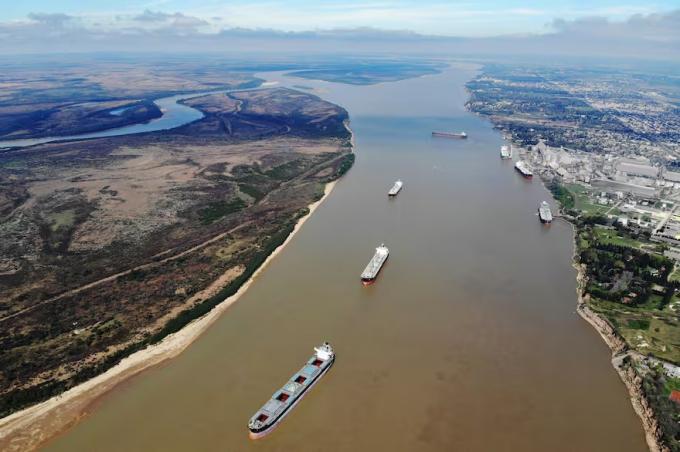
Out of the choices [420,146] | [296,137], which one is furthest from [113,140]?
[420,146]

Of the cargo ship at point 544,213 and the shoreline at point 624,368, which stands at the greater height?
the cargo ship at point 544,213

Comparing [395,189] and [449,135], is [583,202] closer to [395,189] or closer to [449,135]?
[395,189]

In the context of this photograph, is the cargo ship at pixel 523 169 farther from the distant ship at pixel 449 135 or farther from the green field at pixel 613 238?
the green field at pixel 613 238

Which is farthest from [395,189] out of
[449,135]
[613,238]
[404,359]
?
[449,135]

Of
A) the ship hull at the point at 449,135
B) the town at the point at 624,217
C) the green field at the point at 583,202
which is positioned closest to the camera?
the town at the point at 624,217

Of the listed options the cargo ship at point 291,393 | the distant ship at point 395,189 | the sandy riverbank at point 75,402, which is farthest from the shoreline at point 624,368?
the sandy riverbank at point 75,402

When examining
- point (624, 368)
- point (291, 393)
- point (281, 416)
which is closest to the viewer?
point (281, 416)
